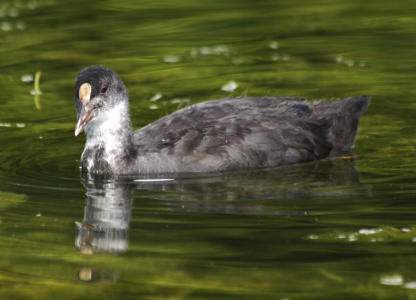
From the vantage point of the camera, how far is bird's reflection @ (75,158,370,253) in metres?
7.97

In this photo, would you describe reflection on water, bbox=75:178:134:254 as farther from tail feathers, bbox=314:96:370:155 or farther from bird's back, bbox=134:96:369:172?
tail feathers, bbox=314:96:370:155

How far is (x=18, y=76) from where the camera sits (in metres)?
13.7

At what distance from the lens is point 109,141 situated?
1005cm

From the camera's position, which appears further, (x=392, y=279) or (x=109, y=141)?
(x=109, y=141)

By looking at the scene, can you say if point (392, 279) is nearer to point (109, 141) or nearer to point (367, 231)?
point (367, 231)

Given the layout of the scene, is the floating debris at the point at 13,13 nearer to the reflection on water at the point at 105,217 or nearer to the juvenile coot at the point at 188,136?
the juvenile coot at the point at 188,136

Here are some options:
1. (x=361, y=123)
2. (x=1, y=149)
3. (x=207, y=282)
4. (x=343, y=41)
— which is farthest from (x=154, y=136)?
(x=343, y=41)

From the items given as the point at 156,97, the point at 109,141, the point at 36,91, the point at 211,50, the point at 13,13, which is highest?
the point at 13,13

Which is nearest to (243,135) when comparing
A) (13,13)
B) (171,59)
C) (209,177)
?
(209,177)

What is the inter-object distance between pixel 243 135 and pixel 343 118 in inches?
52.9

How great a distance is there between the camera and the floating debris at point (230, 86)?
502 inches

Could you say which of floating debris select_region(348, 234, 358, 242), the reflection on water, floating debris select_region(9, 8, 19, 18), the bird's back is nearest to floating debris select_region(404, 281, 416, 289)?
floating debris select_region(348, 234, 358, 242)

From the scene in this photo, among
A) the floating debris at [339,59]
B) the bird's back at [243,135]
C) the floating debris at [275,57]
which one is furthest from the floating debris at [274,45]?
the bird's back at [243,135]

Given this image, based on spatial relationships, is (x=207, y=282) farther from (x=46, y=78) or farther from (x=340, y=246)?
(x=46, y=78)
